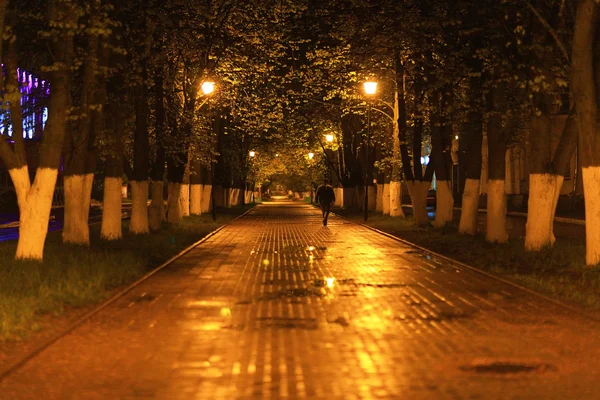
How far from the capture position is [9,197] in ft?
183

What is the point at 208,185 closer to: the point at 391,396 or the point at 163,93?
the point at 163,93

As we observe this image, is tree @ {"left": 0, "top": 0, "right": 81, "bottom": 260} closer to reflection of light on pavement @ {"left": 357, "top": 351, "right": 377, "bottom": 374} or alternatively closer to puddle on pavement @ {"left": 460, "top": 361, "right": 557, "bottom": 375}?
reflection of light on pavement @ {"left": 357, "top": 351, "right": 377, "bottom": 374}

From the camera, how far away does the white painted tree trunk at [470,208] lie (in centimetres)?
2292

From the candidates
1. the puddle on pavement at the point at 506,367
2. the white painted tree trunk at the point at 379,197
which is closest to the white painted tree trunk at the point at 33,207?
the puddle on pavement at the point at 506,367

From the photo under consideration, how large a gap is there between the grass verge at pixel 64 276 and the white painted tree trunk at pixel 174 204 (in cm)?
1039

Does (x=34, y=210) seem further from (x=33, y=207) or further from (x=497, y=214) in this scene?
(x=497, y=214)

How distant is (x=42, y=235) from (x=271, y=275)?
425 cm

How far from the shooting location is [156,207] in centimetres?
2688

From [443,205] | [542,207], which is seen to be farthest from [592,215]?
[443,205]

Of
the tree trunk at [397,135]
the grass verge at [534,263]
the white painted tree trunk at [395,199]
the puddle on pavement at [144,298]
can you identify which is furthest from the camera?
the white painted tree trunk at [395,199]

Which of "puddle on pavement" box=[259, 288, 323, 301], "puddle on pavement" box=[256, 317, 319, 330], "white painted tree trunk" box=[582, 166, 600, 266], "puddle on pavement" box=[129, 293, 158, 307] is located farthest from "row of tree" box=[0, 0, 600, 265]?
"puddle on pavement" box=[256, 317, 319, 330]

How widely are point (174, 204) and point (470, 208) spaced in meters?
13.1

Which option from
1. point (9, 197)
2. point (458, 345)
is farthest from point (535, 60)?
point (9, 197)

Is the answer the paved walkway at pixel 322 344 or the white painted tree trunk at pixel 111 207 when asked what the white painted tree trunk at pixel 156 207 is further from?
the paved walkway at pixel 322 344
